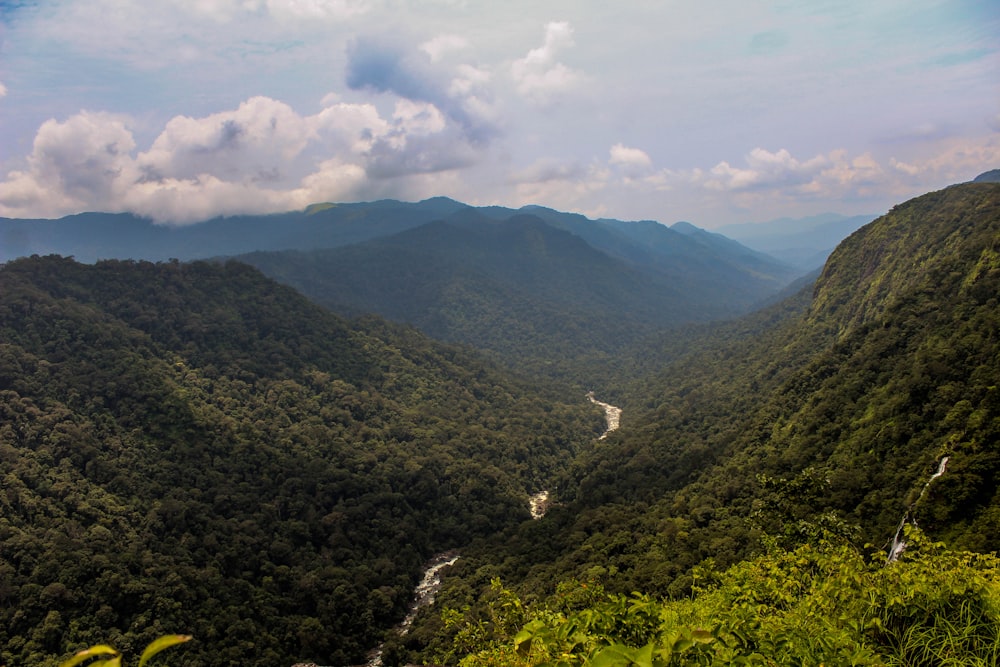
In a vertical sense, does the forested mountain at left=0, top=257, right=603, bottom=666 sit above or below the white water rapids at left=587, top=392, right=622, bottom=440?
above

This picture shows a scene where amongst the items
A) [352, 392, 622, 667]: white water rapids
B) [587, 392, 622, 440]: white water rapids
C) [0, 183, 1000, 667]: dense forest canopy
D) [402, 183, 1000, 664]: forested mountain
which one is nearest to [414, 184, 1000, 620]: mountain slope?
[402, 183, 1000, 664]: forested mountain

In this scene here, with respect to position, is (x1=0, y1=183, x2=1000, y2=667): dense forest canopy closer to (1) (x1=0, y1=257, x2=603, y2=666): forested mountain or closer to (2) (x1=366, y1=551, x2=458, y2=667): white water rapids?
(1) (x1=0, y1=257, x2=603, y2=666): forested mountain

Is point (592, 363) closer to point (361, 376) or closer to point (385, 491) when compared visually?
point (361, 376)

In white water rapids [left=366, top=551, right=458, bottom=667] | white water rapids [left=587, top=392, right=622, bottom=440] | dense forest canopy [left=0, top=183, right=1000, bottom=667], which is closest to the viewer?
dense forest canopy [left=0, top=183, right=1000, bottom=667]

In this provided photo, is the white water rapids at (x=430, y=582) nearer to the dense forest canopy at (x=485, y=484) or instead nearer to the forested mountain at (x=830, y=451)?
the dense forest canopy at (x=485, y=484)

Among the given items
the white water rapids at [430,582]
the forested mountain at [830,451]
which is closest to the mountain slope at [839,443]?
the forested mountain at [830,451]

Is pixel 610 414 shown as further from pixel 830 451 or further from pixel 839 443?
pixel 839 443

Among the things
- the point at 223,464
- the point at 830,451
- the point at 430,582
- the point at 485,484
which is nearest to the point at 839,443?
the point at 830,451
